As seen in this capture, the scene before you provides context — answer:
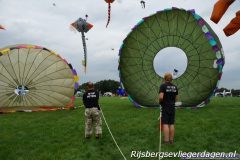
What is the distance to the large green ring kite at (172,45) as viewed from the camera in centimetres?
1558

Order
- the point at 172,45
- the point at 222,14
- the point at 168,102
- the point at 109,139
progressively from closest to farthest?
the point at 222,14 → the point at 168,102 → the point at 109,139 → the point at 172,45

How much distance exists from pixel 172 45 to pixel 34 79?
7306 mm

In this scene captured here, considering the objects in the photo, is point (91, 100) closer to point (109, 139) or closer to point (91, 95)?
point (91, 95)

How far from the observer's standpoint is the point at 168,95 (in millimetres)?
7770

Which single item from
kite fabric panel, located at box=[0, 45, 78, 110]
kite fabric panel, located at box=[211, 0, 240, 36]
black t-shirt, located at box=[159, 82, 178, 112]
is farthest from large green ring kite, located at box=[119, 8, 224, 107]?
kite fabric panel, located at box=[211, 0, 240, 36]

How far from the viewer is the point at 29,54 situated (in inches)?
685

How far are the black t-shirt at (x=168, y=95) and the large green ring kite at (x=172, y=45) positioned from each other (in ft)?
25.6

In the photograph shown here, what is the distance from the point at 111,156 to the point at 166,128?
5.49ft

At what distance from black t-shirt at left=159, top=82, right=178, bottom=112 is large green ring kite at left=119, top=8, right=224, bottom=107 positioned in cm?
780

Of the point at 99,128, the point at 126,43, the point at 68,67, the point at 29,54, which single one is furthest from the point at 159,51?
the point at 99,128

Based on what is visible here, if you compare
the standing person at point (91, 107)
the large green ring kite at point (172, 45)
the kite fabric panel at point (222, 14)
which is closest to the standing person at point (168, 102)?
the standing person at point (91, 107)

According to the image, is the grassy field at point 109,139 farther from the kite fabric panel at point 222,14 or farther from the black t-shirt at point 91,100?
the kite fabric panel at point 222,14

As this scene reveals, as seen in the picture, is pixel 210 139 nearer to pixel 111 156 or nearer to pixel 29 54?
pixel 111 156

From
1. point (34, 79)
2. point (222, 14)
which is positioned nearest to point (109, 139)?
point (222, 14)
